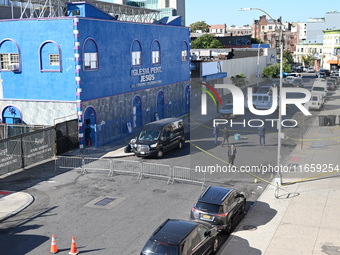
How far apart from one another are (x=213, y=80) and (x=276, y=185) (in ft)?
121

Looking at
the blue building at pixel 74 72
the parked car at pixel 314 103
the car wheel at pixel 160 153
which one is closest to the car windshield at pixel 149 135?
the car wheel at pixel 160 153

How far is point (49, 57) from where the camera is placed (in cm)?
3106

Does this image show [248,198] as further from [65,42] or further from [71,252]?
[65,42]

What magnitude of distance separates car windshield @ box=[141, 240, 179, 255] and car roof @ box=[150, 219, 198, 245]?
139 millimetres

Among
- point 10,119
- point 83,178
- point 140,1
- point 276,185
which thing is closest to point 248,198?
point 276,185

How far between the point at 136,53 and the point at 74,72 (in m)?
8.69

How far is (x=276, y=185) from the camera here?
71.3 ft

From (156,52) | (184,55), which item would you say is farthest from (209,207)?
(184,55)

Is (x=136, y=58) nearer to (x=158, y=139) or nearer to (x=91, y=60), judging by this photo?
(x=91, y=60)

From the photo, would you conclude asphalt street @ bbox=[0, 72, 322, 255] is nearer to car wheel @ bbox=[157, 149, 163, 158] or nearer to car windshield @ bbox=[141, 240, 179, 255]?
car wheel @ bbox=[157, 149, 163, 158]

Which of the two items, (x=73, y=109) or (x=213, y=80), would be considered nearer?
(x=73, y=109)

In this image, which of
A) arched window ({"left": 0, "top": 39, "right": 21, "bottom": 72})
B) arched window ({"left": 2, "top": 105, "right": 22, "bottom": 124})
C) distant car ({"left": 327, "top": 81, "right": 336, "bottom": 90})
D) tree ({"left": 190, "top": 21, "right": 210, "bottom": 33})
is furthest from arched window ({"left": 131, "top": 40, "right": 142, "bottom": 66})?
tree ({"left": 190, "top": 21, "right": 210, "bottom": 33})

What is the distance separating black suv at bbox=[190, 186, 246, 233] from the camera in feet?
53.5

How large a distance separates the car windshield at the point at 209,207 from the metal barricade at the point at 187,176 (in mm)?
5360
